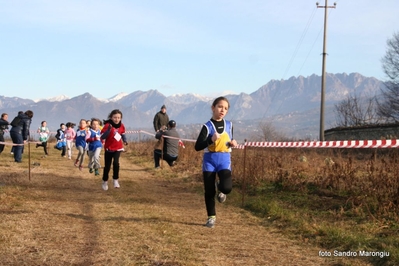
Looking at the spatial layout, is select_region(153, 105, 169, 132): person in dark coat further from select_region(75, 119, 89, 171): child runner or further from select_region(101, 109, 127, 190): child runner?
select_region(101, 109, 127, 190): child runner

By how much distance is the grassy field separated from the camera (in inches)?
216

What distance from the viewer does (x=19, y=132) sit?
677 inches

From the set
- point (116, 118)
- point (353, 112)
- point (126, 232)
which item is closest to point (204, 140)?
point (126, 232)

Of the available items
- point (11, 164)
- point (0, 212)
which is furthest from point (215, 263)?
point (11, 164)

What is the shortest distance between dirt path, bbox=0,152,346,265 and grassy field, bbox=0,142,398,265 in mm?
12

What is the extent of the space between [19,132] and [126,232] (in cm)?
1192

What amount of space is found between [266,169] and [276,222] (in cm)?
456

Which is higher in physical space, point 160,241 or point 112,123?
point 112,123

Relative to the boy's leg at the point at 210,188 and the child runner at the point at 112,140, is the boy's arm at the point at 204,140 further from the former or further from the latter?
the child runner at the point at 112,140

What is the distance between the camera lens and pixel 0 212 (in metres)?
7.79

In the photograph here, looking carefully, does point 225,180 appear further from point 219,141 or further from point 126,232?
point 126,232

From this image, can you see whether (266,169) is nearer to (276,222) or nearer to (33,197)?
(276,222)

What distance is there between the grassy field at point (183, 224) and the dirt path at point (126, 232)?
0.01 metres

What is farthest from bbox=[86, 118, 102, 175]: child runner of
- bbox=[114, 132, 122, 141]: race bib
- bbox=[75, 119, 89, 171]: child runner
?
bbox=[75, 119, 89, 171]: child runner
